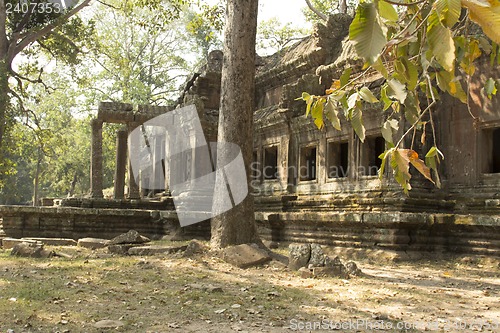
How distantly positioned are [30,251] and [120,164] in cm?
814

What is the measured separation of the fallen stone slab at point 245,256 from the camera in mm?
7648

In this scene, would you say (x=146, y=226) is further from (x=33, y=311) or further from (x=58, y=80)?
(x=58, y=80)

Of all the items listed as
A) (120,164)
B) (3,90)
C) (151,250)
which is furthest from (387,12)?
(120,164)

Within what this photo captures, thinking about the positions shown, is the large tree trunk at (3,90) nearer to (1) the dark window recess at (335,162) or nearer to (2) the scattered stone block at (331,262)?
(1) the dark window recess at (335,162)

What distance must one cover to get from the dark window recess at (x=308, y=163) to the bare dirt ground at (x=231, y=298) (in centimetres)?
556

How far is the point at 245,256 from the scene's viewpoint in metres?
7.75

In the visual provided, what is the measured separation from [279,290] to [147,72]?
1181 inches

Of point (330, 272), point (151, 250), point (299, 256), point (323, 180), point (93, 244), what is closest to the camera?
point (330, 272)

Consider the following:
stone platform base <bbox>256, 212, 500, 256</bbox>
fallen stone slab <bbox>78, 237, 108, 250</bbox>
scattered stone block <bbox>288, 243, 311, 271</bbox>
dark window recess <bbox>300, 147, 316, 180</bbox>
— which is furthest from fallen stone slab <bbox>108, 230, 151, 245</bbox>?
dark window recess <bbox>300, 147, 316, 180</bbox>

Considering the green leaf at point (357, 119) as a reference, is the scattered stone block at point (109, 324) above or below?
below

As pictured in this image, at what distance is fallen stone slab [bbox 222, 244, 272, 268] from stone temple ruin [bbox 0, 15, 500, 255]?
2.51 meters

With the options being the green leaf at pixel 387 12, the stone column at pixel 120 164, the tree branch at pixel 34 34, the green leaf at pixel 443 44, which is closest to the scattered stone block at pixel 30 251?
the stone column at pixel 120 164

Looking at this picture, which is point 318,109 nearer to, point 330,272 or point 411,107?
point 411,107

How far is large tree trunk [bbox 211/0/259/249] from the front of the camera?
8523mm
